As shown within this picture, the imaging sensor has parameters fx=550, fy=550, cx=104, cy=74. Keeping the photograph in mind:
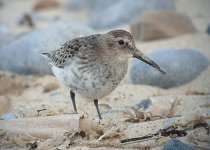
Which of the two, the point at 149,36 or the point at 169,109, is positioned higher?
the point at 149,36

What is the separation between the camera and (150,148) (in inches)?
199

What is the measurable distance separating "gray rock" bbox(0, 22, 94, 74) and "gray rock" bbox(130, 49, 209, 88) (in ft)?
5.83

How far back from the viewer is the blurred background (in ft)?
25.9

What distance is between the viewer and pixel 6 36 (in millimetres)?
11125

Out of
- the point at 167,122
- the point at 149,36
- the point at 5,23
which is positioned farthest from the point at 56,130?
Result: the point at 5,23

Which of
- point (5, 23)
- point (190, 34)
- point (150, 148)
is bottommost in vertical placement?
point (150, 148)

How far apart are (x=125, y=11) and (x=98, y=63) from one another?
5941 millimetres

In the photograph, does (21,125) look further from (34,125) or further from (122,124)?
(122,124)

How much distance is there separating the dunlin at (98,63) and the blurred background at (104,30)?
664 mm

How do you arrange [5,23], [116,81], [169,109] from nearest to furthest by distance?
[116,81] → [169,109] → [5,23]

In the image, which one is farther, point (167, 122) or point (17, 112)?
point (17, 112)

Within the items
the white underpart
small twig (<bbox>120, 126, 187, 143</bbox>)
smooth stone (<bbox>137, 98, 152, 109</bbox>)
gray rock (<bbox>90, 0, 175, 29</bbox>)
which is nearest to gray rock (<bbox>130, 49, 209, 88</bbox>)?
smooth stone (<bbox>137, 98, 152, 109</bbox>)

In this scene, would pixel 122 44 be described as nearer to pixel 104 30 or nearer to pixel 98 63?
pixel 98 63

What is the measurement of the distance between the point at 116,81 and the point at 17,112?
1748mm
